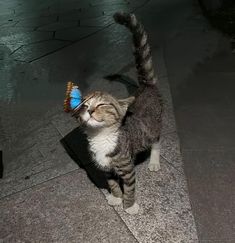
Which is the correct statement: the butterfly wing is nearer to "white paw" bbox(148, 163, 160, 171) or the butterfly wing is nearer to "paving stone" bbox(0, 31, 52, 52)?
"white paw" bbox(148, 163, 160, 171)

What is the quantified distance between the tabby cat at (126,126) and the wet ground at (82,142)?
0.82 feet

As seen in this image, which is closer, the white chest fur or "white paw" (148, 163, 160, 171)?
the white chest fur

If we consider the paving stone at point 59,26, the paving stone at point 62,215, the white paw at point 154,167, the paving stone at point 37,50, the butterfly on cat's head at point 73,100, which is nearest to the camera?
the butterfly on cat's head at point 73,100

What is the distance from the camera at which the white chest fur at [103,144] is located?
121 inches

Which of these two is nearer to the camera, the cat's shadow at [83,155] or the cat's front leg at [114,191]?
the cat's front leg at [114,191]

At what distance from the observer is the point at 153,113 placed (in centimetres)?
375

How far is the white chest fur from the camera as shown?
308cm

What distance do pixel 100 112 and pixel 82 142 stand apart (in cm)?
177

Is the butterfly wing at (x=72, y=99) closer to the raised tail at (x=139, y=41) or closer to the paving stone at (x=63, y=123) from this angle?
the raised tail at (x=139, y=41)

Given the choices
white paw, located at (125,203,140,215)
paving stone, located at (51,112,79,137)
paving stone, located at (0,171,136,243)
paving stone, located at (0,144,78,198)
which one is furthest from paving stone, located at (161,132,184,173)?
paving stone, located at (51,112,79,137)

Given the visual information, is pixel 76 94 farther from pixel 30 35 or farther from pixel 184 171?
pixel 30 35

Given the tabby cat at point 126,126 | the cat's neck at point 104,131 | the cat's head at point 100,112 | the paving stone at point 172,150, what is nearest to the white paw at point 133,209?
the tabby cat at point 126,126

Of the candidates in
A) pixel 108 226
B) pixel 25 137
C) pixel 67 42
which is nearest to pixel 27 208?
pixel 108 226

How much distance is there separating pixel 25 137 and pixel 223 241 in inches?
111
